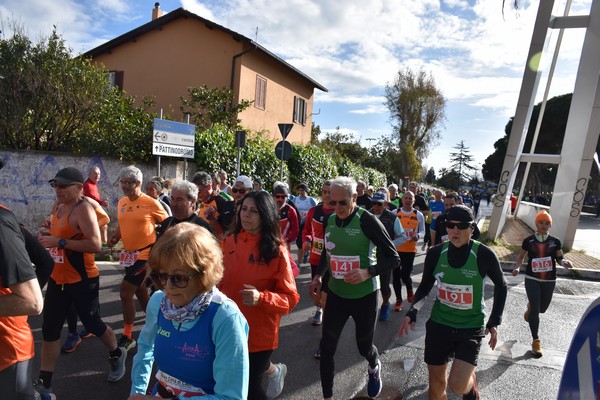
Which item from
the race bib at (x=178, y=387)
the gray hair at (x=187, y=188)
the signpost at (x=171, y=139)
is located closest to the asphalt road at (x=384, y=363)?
the gray hair at (x=187, y=188)

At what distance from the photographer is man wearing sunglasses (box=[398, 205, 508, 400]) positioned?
338 cm

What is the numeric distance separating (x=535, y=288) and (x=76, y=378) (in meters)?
5.27

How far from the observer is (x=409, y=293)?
7074 millimetres

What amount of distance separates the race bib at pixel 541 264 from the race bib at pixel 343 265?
2951 millimetres

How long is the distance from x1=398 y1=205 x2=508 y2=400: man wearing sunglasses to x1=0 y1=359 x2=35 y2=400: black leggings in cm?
262

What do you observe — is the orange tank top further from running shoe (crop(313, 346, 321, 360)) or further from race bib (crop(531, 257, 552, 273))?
race bib (crop(531, 257, 552, 273))

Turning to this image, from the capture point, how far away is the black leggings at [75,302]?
3.69 metres

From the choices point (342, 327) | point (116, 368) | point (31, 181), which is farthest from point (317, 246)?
point (31, 181)

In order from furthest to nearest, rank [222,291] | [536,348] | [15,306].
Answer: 1. [536,348]
2. [222,291]
3. [15,306]

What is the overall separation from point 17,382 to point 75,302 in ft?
5.49

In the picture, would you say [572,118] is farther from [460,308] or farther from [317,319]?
[460,308]

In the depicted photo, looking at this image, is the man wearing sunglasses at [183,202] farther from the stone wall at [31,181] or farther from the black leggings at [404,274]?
the stone wall at [31,181]

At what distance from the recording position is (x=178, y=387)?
1.85 meters

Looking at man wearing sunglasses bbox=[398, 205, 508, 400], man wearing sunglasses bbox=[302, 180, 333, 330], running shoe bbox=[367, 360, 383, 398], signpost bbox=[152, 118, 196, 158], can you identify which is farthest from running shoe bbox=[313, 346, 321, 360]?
signpost bbox=[152, 118, 196, 158]
